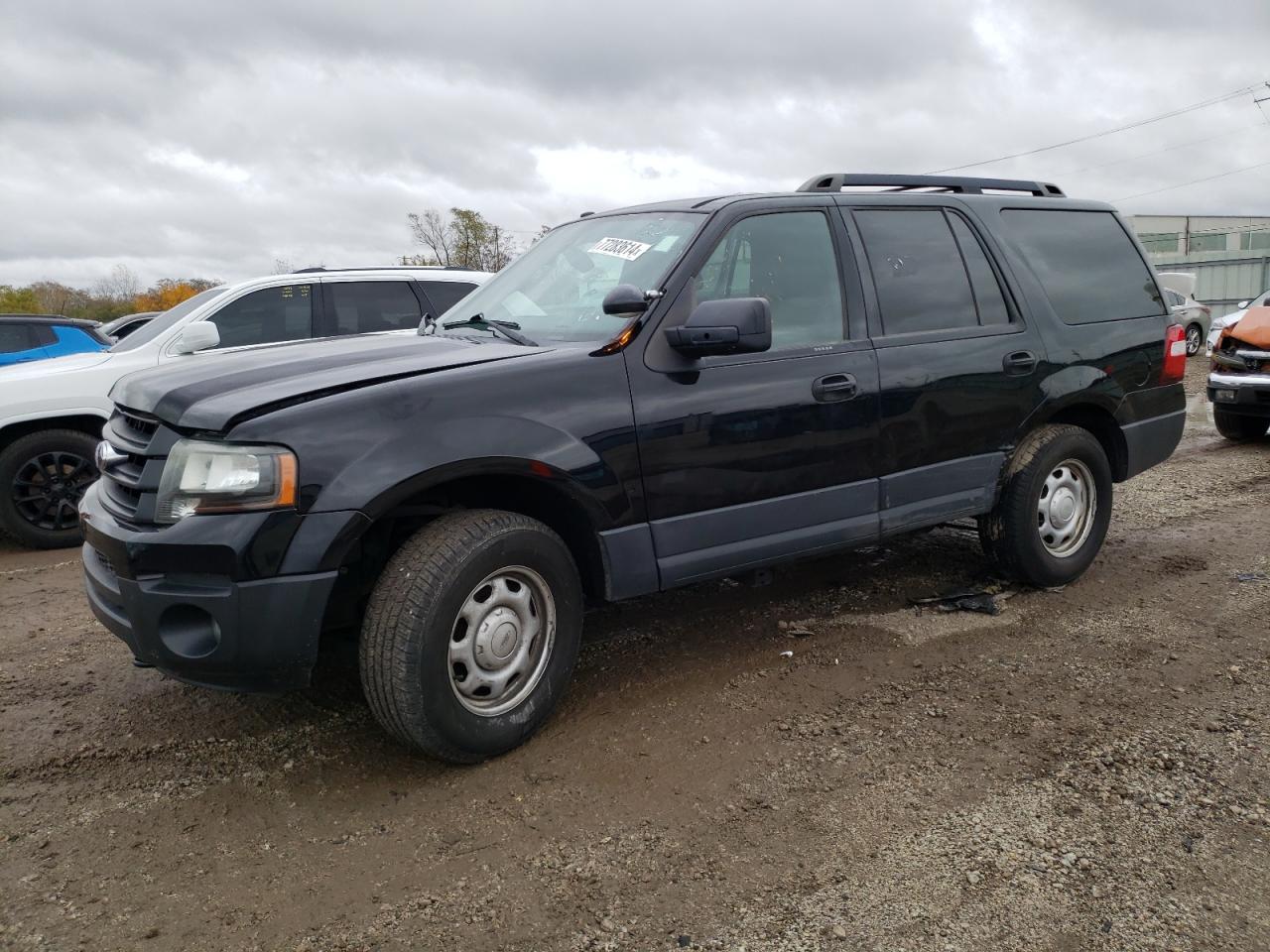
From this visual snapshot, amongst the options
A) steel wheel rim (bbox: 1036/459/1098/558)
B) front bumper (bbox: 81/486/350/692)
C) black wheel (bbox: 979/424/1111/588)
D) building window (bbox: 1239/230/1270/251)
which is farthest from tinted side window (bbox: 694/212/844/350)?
building window (bbox: 1239/230/1270/251)

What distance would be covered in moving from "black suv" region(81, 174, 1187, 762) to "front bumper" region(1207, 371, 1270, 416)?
497cm

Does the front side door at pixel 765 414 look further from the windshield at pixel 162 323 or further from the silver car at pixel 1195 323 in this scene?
the silver car at pixel 1195 323

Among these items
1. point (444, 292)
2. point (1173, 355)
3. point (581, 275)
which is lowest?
Result: point (1173, 355)

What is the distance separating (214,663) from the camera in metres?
2.92

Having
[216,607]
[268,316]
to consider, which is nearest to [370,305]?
[268,316]

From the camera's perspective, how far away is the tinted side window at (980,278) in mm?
4637

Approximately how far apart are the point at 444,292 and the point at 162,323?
2.15 m

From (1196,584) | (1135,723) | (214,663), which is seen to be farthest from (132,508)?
(1196,584)

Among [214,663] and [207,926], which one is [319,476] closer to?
[214,663]

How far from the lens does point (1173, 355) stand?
5.29 metres

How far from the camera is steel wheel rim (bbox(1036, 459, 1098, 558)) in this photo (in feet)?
16.2

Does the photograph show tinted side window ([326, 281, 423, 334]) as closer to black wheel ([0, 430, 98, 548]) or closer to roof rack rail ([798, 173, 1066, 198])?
black wheel ([0, 430, 98, 548])

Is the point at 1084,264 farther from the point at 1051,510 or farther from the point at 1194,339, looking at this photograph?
the point at 1194,339

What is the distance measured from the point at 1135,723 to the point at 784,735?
128cm
